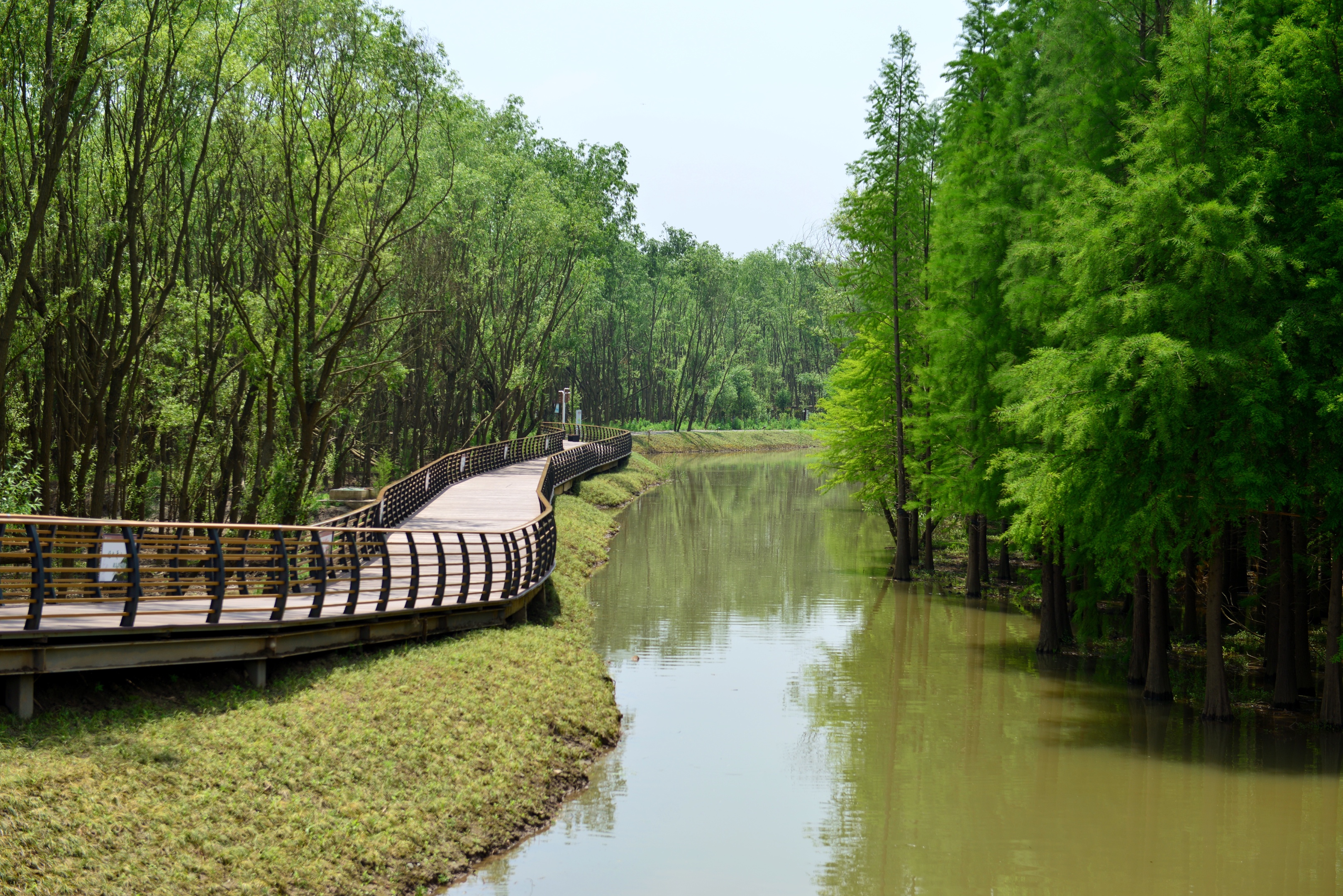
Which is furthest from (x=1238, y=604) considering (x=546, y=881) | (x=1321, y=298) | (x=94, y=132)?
(x=94, y=132)

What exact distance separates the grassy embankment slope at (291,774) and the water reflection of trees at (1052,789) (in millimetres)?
3732

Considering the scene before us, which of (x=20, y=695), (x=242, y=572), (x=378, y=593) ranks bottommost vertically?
(x=20, y=695)

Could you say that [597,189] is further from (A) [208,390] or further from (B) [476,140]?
(A) [208,390]

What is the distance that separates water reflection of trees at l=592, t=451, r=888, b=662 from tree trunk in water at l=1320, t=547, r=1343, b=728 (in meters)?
10.7

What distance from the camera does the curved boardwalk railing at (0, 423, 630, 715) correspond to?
1041cm

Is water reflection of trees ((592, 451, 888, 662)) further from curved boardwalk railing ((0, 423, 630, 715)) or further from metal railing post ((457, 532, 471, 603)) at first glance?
metal railing post ((457, 532, 471, 603))

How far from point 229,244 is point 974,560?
2018 cm

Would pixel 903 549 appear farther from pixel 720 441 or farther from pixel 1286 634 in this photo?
pixel 720 441

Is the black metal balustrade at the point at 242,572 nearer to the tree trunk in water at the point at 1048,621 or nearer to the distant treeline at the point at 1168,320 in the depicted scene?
the distant treeline at the point at 1168,320

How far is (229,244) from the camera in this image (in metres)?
27.7

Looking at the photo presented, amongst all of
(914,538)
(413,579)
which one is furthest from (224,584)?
(914,538)

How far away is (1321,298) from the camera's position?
1482cm

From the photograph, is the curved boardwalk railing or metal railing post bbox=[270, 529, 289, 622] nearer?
Result: the curved boardwalk railing

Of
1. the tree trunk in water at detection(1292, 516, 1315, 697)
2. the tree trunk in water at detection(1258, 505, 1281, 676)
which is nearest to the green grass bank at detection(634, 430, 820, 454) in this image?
the tree trunk in water at detection(1258, 505, 1281, 676)
